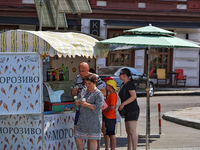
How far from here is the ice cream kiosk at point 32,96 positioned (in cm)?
679

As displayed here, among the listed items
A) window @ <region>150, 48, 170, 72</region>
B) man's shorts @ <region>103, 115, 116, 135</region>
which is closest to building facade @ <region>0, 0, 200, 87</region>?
window @ <region>150, 48, 170, 72</region>

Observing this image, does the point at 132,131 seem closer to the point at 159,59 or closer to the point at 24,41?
the point at 24,41

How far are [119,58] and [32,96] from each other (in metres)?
17.5

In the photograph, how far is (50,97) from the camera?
7539 millimetres

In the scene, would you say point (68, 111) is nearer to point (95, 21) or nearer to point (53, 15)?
point (53, 15)

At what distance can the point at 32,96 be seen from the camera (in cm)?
681

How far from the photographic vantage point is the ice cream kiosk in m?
6.79

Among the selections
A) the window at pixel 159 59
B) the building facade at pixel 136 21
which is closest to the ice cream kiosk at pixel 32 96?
the building facade at pixel 136 21

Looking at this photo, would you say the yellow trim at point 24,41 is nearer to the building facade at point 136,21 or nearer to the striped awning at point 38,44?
the striped awning at point 38,44

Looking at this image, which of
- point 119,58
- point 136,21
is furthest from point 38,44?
point 119,58

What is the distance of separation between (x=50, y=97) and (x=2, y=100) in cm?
111

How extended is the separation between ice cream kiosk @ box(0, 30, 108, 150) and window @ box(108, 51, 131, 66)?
1641 cm

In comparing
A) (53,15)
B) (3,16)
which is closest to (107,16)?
(3,16)

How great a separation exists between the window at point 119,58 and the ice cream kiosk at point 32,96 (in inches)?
646
